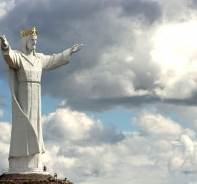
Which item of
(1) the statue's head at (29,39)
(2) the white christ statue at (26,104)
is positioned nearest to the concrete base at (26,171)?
(2) the white christ statue at (26,104)

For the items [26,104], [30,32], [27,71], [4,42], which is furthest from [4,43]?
[26,104]

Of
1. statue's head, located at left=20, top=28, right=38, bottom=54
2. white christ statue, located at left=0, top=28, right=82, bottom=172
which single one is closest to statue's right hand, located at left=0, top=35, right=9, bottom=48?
white christ statue, located at left=0, top=28, right=82, bottom=172

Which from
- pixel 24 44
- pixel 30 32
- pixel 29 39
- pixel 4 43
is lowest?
pixel 4 43

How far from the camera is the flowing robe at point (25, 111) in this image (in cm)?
6494

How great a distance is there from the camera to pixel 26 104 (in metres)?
65.6

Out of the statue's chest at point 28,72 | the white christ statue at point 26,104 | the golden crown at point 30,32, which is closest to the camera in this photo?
the white christ statue at point 26,104

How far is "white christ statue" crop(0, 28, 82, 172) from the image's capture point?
64875mm

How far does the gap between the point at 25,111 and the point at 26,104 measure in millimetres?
602

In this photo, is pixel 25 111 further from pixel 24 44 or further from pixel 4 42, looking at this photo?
pixel 4 42

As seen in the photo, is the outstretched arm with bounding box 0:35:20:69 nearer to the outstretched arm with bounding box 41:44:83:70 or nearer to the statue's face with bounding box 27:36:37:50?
the statue's face with bounding box 27:36:37:50

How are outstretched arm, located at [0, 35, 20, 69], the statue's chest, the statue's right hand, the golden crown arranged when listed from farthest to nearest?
1. the golden crown
2. the statue's chest
3. outstretched arm, located at [0, 35, 20, 69]
4. the statue's right hand

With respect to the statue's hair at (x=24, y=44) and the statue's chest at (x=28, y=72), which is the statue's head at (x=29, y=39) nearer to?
the statue's hair at (x=24, y=44)

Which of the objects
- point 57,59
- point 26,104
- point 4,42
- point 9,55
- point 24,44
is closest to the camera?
point 4,42

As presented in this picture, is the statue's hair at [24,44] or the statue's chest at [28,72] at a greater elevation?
the statue's hair at [24,44]
